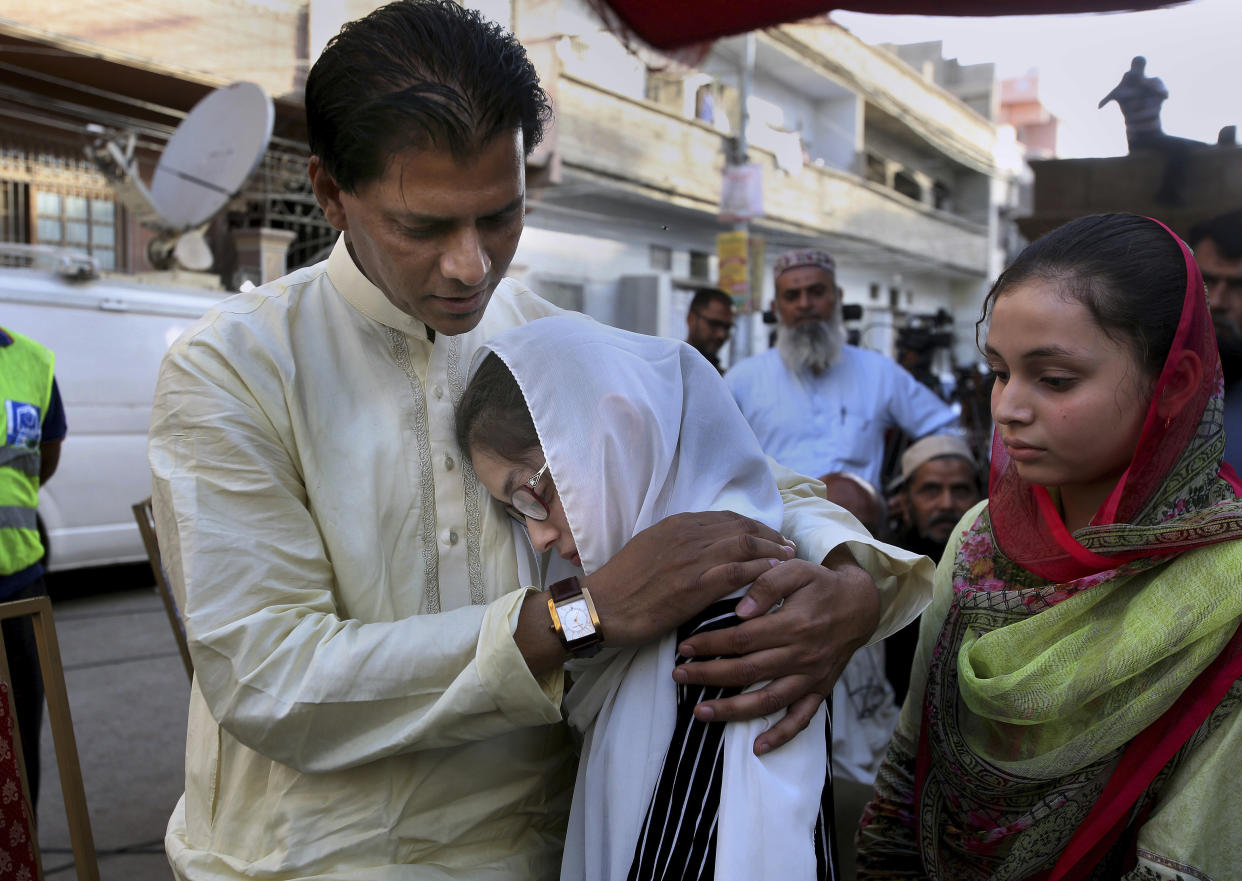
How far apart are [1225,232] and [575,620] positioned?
82.7 inches

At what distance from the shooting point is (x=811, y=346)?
180 inches

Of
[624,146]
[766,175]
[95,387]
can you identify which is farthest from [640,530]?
[766,175]

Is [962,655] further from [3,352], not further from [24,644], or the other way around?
[3,352]

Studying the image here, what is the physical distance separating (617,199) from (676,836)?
14267mm

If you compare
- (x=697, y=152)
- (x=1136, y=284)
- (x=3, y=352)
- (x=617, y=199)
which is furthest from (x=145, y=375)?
(x=697, y=152)

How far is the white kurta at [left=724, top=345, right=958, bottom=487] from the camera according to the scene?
4371 millimetres

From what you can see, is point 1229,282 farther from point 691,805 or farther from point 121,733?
point 121,733

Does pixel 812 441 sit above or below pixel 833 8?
below

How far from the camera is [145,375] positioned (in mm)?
6805

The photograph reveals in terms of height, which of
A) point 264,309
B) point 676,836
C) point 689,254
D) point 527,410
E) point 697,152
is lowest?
point 676,836

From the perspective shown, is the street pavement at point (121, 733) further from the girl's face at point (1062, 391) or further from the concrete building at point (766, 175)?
the concrete building at point (766, 175)

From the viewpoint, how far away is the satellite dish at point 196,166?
7.88m

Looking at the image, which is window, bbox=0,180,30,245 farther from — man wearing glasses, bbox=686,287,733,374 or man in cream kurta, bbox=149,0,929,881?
man in cream kurta, bbox=149,0,929,881

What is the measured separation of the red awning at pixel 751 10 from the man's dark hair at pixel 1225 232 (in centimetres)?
74
